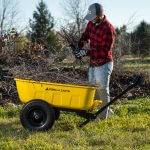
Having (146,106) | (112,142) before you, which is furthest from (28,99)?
(146,106)

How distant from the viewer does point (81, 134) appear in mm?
6117

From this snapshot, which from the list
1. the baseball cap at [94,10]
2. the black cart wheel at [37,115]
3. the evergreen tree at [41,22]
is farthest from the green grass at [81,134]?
the evergreen tree at [41,22]

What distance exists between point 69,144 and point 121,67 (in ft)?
19.2

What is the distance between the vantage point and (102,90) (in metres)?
6.96

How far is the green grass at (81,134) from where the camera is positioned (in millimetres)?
5492

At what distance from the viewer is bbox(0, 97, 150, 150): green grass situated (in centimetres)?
549

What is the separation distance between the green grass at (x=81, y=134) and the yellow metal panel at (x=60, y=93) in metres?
0.41

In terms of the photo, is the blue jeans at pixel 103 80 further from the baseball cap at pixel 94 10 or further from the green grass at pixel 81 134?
the baseball cap at pixel 94 10

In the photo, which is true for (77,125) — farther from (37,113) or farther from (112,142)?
(112,142)

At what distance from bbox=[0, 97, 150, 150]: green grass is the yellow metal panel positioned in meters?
0.41

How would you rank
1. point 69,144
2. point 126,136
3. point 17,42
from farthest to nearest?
point 17,42 → point 126,136 → point 69,144

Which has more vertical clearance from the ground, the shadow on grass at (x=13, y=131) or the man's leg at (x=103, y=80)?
the man's leg at (x=103, y=80)

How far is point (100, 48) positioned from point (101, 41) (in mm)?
118

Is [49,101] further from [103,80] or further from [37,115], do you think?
[103,80]
